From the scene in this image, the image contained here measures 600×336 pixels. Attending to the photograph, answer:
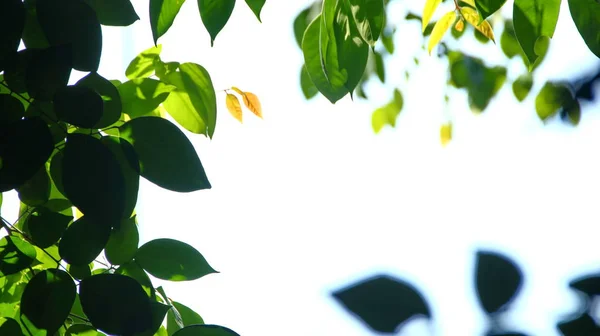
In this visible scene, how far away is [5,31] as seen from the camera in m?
0.28

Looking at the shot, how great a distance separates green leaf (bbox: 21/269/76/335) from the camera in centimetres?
27

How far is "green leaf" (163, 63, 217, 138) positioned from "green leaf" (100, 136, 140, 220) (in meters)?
0.07

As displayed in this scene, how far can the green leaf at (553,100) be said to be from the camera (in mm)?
333

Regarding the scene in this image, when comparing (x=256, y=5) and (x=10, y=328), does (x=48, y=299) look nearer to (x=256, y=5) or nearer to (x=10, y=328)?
(x=10, y=328)

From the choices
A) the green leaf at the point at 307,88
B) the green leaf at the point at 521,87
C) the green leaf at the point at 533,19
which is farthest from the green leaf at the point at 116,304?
the green leaf at the point at 521,87

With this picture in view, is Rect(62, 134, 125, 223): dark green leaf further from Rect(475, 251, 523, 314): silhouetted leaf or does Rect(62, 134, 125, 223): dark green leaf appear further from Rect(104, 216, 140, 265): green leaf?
Rect(475, 251, 523, 314): silhouetted leaf

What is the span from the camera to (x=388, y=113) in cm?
84

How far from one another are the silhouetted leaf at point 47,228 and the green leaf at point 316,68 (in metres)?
0.16

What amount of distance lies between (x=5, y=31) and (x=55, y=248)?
5.2 inches

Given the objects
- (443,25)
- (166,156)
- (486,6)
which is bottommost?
(166,156)

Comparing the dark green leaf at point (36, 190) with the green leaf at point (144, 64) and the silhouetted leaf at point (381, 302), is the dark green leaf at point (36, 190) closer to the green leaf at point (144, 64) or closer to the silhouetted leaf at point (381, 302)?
the green leaf at point (144, 64)

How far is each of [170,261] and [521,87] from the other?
1.58ft

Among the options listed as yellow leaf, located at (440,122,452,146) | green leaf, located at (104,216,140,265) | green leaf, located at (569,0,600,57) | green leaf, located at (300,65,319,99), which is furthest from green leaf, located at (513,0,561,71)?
yellow leaf, located at (440,122,452,146)

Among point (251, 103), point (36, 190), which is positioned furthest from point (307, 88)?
point (36, 190)
